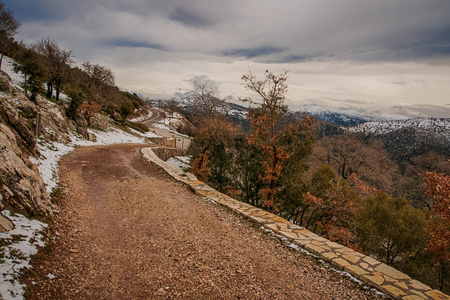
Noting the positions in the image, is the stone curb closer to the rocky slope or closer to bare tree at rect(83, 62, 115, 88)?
the rocky slope

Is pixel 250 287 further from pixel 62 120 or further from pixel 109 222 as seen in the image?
pixel 62 120

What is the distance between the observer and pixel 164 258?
14.1 feet

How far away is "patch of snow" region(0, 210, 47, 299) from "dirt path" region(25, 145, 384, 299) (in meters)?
0.19

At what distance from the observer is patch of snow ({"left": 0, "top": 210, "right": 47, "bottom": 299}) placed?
2709mm

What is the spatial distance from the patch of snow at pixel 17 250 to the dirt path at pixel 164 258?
190 millimetres

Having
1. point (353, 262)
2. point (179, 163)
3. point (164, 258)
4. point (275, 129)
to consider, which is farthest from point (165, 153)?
point (353, 262)

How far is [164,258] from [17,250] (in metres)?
2.26

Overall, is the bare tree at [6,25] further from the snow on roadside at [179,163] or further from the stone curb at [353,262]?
the stone curb at [353,262]

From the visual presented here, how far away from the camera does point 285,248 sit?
17.0 ft

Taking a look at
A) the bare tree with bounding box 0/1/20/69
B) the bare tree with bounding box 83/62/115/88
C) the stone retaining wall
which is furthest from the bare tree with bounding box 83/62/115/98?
the stone retaining wall

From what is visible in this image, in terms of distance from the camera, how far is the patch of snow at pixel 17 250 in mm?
2709

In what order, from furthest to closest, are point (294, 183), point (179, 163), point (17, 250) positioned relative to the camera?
point (179, 163), point (294, 183), point (17, 250)

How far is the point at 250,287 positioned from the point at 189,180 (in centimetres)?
616

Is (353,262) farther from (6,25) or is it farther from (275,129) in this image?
(6,25)
